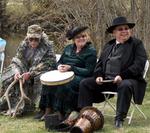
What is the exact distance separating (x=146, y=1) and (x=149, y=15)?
0.29 meters

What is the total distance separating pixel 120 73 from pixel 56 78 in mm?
847

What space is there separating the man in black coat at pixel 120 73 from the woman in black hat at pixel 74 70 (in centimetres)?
16

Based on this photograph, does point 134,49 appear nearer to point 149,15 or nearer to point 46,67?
point 46,67

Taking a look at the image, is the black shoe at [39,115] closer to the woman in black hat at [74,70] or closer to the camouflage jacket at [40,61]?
the woman in black hat at [74,70]

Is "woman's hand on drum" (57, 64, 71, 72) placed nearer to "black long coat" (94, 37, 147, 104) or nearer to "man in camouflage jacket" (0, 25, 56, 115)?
"man in camouflage jacket" (0, 25, 56, 115)

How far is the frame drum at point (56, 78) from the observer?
6.41 metres

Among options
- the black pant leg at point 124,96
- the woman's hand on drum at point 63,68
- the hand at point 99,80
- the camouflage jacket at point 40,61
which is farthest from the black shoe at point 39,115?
the black pant leg at point 124,96

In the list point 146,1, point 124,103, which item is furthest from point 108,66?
point 146,1

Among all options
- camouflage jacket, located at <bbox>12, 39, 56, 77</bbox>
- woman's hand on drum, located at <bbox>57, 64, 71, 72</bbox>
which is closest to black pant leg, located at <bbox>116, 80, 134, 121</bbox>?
woman's hand on drum, located at <bbox>57, 64, 71, 72</bbox>

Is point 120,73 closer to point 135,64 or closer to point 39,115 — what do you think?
point 135,64

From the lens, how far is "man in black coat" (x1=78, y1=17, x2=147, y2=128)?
616 cm

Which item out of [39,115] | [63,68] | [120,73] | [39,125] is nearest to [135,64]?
[120,73]

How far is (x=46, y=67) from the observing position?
7211 mm

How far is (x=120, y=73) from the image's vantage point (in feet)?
20.9
